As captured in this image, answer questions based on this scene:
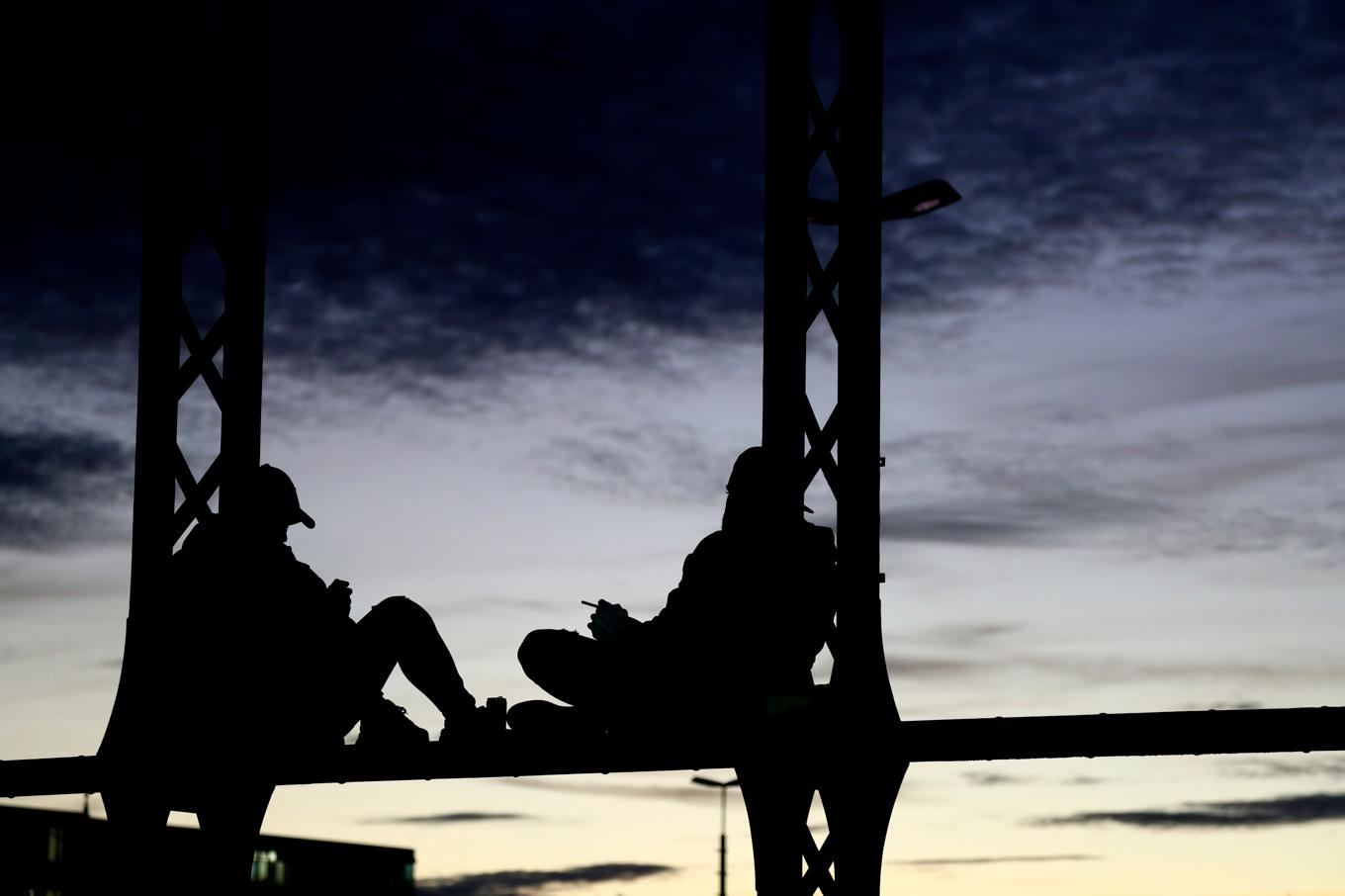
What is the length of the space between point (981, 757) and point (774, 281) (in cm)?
192

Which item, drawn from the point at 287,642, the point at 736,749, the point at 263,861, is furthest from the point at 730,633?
the point at 263,861

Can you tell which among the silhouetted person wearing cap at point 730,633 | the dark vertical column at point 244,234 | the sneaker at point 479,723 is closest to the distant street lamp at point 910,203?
the silhouetted person wearing cap at point 730,633

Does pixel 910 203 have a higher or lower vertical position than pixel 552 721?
higher

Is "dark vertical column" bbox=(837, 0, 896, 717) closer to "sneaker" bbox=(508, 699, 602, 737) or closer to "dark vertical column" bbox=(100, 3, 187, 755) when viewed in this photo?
"sneaker" bbox=(508, 699, 602, 737)

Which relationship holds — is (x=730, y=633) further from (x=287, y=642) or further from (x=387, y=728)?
(x=287, y=642)

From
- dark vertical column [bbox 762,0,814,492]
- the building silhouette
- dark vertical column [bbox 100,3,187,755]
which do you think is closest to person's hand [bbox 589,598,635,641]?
dark vertical column [bbox 762,0,814,492]

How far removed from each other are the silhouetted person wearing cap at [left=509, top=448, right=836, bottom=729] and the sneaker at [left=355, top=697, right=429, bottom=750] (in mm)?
592

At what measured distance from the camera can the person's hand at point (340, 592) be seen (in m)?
7.83

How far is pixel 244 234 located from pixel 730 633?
2.85m

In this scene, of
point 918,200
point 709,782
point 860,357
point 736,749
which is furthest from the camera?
point 709,782

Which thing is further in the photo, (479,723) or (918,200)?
(479,723)

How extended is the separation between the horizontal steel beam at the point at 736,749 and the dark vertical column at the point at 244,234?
49.5 inches

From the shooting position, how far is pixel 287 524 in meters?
7.84

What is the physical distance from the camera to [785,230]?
6.74m
